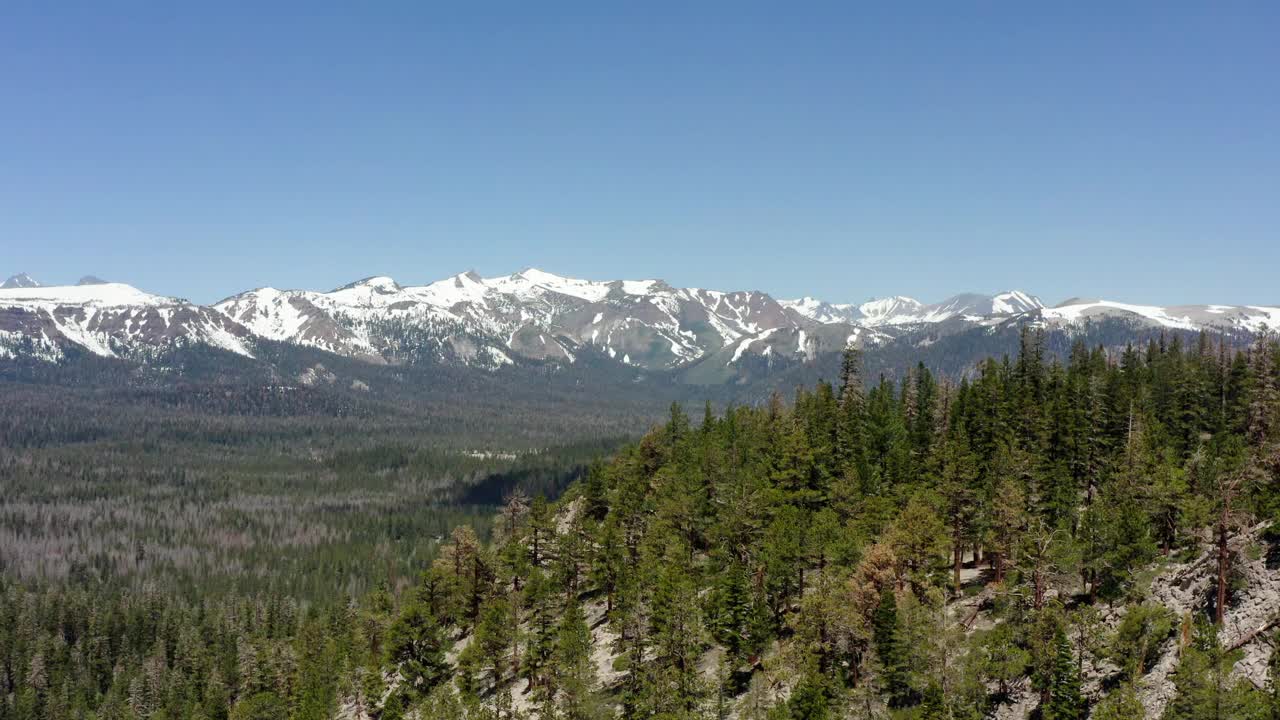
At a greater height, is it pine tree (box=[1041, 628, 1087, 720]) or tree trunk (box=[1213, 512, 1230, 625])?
tree trunk (box=[1213, 512, 1230, 625])

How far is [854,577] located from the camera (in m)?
60.7

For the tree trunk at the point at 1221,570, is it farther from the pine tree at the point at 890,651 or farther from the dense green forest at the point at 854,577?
the pine tree at the point at 890,651

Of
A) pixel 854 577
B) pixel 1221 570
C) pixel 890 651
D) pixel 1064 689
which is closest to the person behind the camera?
pixel 1064 689

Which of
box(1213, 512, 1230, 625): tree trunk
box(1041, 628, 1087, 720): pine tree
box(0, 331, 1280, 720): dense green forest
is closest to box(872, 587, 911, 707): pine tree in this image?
box(0, 331, 1280, 720): dense green forest

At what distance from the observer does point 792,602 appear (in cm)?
7106

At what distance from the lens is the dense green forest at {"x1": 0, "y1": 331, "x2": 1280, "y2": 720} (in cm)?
5291

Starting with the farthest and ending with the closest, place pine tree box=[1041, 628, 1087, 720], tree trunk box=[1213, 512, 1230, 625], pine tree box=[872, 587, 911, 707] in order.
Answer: pine tree box=[872, 587, 911, 707] → tree trunk box=[1213, 512, 1230, 625] → pine tree box=[1041, 628, 1087, 720]

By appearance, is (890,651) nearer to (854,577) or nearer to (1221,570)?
(854,577)

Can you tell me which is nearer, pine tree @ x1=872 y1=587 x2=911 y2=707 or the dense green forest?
the dense green forest

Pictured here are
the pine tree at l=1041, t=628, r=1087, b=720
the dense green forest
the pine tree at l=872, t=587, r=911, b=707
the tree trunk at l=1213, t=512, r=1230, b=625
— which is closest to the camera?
the pine tree at l=1041, t=628, r=1087, b=720

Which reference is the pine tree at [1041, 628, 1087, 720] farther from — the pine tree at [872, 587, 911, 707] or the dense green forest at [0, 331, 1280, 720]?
the pine tree at [872, 587, 911, 707]

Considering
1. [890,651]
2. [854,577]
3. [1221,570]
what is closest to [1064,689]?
[890,651]

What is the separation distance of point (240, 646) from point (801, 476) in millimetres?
96364

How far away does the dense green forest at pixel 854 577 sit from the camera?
174ft
